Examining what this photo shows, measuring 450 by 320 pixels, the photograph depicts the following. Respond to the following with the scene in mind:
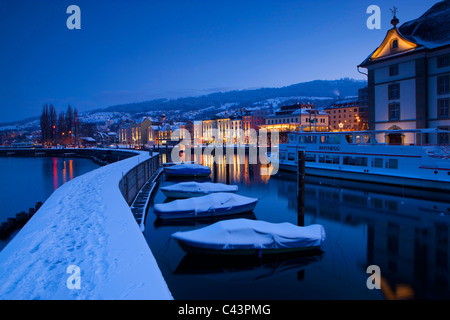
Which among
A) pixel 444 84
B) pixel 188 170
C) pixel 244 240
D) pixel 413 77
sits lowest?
pixel 244 240

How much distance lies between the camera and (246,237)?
13672mm

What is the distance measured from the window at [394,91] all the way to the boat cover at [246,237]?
3585cm

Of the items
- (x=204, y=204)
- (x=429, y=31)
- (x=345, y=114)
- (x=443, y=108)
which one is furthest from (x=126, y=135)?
(x=204, y=204)

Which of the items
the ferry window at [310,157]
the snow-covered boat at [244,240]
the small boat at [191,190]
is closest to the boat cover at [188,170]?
the ferry window at [310,157]

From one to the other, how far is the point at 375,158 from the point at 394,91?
1400 centimetres

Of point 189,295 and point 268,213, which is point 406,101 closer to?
point 268,213

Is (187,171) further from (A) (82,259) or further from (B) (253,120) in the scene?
(B) (253,120)

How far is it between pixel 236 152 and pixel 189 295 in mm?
85176

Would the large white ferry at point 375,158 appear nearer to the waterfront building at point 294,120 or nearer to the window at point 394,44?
the window at point 394,44

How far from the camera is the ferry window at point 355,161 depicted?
35534 millimetres

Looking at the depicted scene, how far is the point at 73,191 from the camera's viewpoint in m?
16.5

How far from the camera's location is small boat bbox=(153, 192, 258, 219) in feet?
66.6

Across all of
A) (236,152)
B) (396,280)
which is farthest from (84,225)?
(236,152)

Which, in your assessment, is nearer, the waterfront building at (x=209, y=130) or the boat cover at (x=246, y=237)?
the boat cover at (x=246, y=237)
